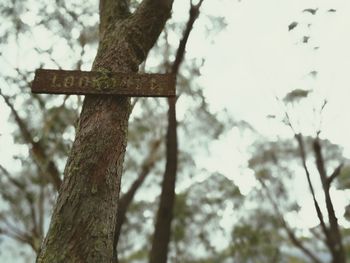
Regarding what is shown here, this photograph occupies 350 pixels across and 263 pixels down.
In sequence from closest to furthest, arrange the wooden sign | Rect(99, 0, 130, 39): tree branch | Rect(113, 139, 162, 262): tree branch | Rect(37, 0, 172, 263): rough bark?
Rect(37, 0, 172, 263): rough bark
the wooden sign
Rect(99, 0, 130, 39): tree branch
Rect(113, 139, 162, 262): tree branch

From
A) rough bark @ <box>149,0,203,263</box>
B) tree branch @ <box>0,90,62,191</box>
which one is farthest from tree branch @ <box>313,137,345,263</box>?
tree branch @ <box>0,90,62,191</box>

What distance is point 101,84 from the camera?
2.34m

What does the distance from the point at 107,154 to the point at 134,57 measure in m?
0.88

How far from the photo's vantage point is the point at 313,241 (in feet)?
49.2

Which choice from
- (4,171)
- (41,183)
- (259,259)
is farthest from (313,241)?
(4,171)

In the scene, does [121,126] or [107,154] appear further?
[121,126]

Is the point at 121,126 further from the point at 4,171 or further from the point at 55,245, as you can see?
the point at 4,171

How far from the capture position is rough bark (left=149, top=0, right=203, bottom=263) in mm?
5499

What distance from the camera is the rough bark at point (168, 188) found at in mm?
5499

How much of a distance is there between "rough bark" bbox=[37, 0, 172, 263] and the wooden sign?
2.6 inches

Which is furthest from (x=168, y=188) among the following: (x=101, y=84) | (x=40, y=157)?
(x=101, y=84)

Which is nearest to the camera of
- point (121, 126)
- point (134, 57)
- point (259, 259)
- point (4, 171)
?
point (121, 126)

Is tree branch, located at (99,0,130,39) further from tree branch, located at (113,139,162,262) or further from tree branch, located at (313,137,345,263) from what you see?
tree branch, located at (313,137,345,263)

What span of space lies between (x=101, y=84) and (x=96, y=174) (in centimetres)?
60
